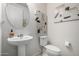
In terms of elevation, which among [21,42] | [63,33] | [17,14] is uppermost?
[17,14]

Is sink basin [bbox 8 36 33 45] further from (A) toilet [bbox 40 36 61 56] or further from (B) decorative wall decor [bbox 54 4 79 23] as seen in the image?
(B) decorative wall decor [bbox 54 4 79 23]

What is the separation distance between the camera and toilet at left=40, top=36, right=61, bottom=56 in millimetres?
1463

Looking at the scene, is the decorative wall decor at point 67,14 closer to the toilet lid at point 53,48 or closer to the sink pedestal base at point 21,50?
the toilet lid at point 53,48

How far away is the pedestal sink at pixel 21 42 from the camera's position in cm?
134

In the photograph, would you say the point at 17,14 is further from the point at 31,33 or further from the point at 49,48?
the point at 49,48

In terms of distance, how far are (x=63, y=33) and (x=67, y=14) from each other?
33cm

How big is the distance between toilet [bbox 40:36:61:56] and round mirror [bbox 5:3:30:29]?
401 mm

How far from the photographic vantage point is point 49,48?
1.49 meters

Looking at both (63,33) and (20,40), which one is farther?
(63,33)

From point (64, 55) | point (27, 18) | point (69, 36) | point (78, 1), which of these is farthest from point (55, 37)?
point (78, 1)

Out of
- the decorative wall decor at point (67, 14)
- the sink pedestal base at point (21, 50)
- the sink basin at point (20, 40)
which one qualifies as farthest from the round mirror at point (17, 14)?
the decorative wall decor at point (67, 14)

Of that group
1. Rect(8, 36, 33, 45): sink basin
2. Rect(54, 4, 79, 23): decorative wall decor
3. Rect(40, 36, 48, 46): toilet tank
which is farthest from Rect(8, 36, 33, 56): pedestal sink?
Rect(54, 4, 79, 23): decorative wall decor

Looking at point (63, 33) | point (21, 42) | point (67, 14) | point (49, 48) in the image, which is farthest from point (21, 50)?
point (67, 14)

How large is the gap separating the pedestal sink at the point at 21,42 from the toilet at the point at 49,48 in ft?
0.69
